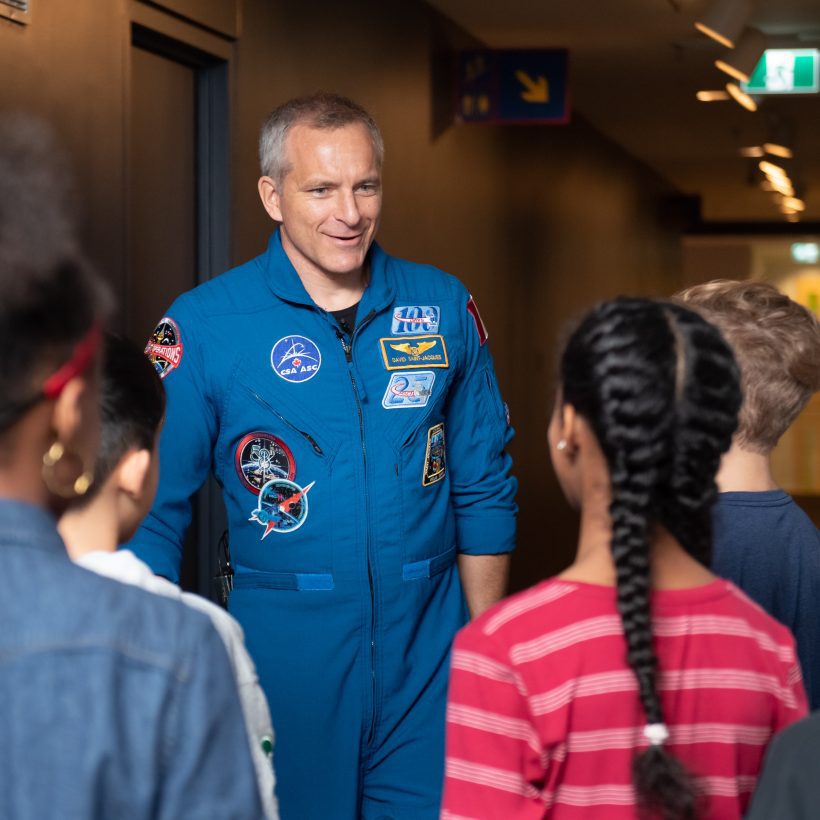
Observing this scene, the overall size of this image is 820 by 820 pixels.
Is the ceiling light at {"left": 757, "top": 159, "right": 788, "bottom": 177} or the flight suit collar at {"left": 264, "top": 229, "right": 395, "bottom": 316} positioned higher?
the ceiling light at {"left": 757, "top": 159, "right": 788, "bottom": 177}

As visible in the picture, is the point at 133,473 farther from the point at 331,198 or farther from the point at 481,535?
the point at 481,535

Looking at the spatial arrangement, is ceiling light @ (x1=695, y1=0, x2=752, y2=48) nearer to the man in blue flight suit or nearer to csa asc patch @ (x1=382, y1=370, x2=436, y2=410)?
the man in blue flight suit

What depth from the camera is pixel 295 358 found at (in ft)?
7.57

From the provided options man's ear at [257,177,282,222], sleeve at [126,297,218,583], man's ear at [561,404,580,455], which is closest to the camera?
man's ear at [561,404,580,455]

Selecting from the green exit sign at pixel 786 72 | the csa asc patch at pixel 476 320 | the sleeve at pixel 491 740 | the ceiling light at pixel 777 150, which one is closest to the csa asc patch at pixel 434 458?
the csa asc patch at pixel 476 320

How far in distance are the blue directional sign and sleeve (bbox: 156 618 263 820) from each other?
A: 5.17 meters

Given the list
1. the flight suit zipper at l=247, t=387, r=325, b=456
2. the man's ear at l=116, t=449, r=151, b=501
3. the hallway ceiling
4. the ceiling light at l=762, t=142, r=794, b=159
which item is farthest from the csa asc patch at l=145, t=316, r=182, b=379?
the ceiling light at l=762, t=142, r=794, b=159

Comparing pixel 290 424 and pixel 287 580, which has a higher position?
pixel 290 424

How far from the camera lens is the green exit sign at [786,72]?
641 cm

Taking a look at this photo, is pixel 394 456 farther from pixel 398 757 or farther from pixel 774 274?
pixel 774 274

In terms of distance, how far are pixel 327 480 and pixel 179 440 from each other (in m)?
0.27

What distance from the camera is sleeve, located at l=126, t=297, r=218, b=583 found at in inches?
88.2

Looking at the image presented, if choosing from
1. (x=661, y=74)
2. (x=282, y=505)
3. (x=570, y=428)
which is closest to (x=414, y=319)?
(x=282, y=505)

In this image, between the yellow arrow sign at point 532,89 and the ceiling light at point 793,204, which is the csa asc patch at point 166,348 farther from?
the ceiling light at point 793,204
